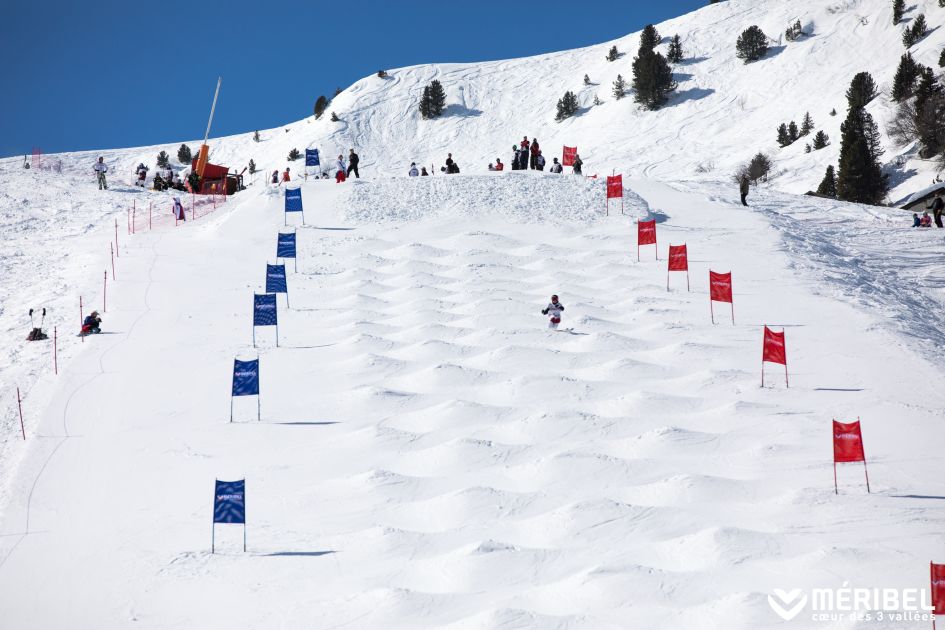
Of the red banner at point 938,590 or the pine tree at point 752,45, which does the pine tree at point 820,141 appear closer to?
the pine tree at point 752,45

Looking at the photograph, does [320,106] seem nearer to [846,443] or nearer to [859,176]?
[859,176]

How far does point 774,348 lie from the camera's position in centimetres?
1603

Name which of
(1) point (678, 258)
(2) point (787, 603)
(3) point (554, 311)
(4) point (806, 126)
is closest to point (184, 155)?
(4) point (806, 126)

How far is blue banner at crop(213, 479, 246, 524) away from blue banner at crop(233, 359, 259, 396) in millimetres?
3677

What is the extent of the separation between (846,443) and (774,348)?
373cm

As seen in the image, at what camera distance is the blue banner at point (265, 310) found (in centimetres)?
1844

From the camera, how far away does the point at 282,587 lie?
36.3ft

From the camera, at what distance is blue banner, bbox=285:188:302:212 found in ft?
86.7

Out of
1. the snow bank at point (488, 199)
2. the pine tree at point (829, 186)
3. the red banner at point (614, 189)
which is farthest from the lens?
the pine tree at point (829, 186)

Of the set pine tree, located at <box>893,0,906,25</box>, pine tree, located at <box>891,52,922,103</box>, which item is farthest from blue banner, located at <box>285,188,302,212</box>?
pine tree, located at <box>893,0,906,25</box>

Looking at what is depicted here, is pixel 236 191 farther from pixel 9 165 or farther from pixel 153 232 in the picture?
pixel 9 165

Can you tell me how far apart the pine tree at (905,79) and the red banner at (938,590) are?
42097mm

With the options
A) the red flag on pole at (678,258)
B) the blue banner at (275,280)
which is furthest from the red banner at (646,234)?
the blue banner at (275,280)

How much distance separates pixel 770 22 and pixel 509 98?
18.5 metres
